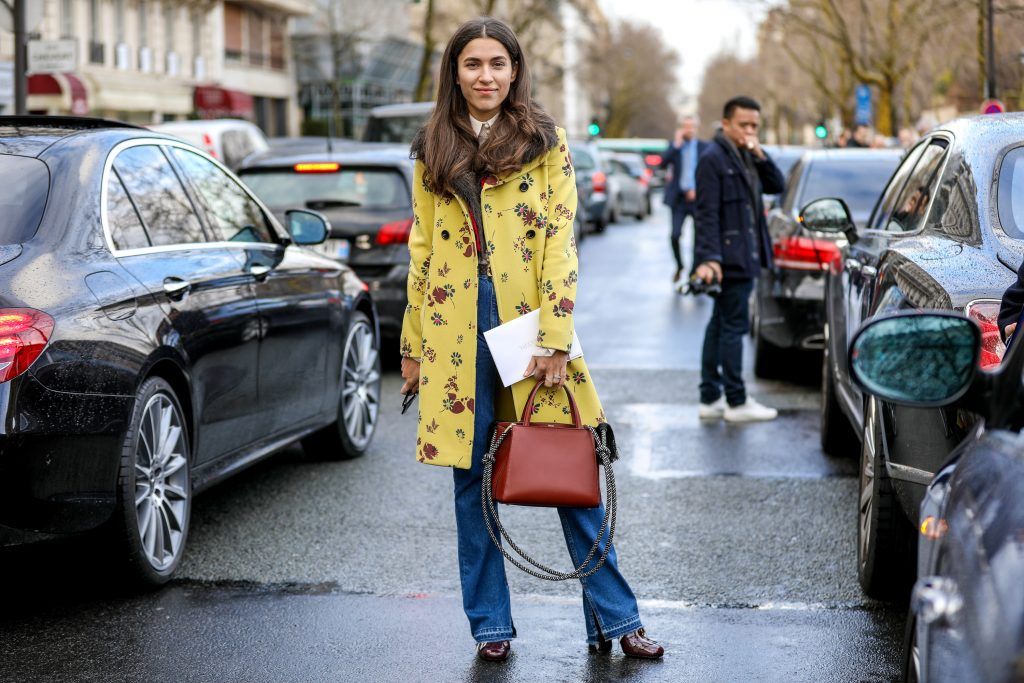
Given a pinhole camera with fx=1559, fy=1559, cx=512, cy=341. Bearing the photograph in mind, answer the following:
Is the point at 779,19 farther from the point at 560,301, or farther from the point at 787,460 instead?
the point at 560,301

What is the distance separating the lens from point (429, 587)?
5484mm

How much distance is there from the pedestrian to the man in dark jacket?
8188 millimetres

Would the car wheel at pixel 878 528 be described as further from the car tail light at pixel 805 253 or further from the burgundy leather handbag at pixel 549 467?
the car tail light at pixel 805 253

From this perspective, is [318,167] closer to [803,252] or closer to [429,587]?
[803,252]

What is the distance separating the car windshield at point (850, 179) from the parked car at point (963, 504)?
8004mm

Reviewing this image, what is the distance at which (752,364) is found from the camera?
11797 mm

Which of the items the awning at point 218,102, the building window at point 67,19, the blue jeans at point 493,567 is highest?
the building window at point 67,19

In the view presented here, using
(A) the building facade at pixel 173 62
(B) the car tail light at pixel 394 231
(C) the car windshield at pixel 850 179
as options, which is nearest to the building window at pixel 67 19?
(A) the building facade at pixel 173 62

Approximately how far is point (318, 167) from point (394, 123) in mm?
12240

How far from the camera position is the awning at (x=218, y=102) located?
46.5 meters

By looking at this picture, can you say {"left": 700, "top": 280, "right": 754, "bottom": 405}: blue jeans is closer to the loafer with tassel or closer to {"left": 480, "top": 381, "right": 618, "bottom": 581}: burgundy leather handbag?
the loafer with tassel

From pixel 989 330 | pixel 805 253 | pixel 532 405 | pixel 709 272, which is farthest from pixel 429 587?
pixel 805 253

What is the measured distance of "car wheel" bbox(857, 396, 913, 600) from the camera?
16.2ft

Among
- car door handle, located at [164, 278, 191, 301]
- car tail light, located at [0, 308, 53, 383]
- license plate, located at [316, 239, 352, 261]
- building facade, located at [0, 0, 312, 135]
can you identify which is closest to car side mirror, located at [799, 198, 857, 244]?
car door handle, located at [164, 278, 191, 301]
